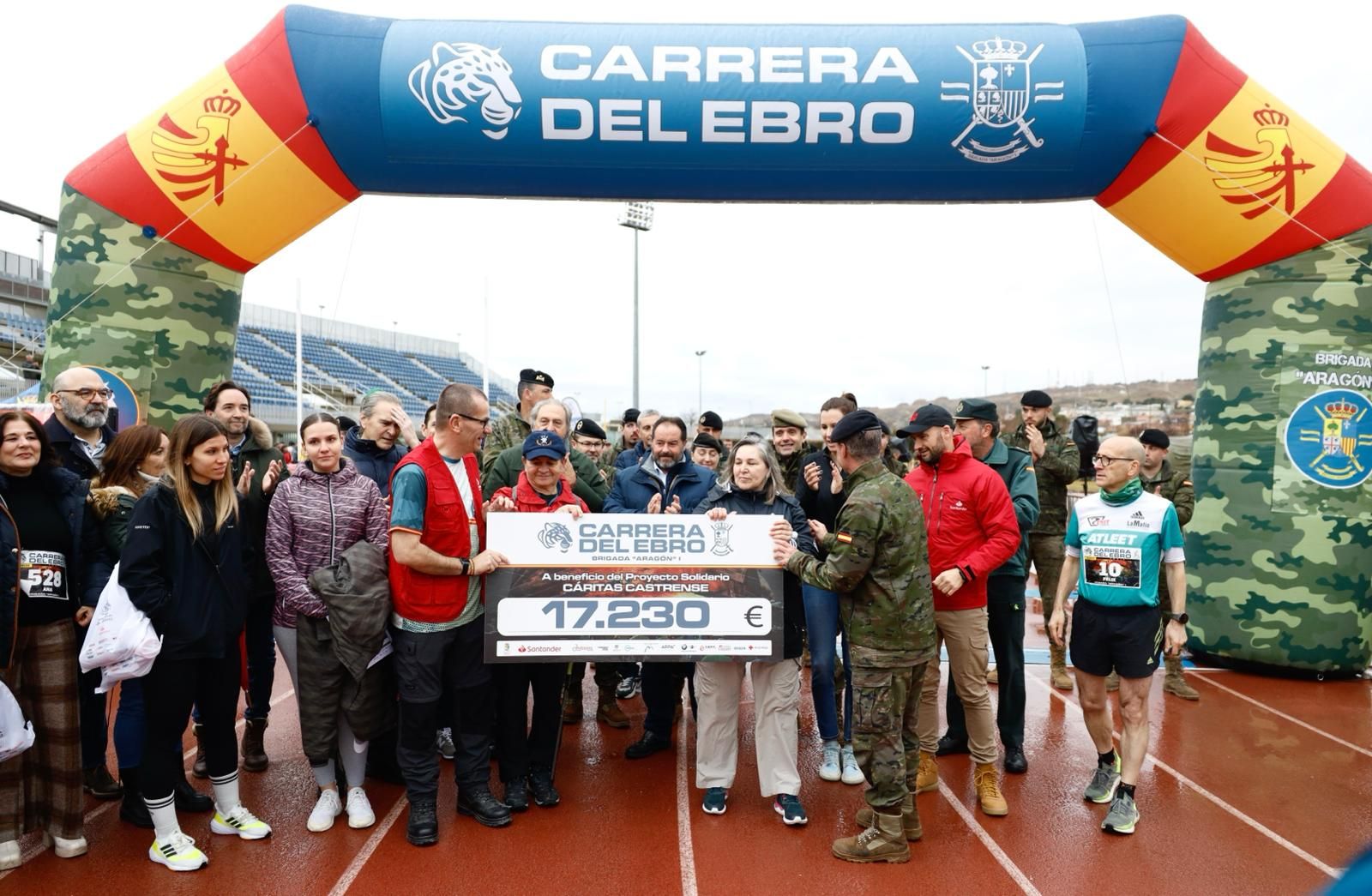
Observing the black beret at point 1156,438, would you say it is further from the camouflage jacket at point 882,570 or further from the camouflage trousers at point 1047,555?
the camouflage jacket at point 882,570

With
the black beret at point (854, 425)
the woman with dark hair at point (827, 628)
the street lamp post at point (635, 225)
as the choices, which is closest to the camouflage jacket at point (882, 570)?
the black beret at point (854, 425)

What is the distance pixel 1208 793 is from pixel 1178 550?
155cm

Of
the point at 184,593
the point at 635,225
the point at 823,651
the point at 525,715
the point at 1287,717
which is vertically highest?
the point at 635,225

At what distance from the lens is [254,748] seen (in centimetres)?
466

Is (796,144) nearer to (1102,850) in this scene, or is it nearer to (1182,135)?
(1182,135)

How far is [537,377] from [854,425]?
3287 mm

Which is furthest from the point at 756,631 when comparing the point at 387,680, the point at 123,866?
the point at 123,866

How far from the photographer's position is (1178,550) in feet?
13.3

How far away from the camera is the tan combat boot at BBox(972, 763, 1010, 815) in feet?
13.6

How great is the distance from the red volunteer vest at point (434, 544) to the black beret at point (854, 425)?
1888 mm

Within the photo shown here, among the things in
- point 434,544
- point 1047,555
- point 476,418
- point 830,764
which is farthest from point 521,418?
point 1047,555

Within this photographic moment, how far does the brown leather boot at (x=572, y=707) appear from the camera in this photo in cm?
556

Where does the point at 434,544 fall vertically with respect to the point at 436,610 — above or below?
above

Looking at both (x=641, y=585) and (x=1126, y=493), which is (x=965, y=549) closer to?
(x=1126, y=493)
